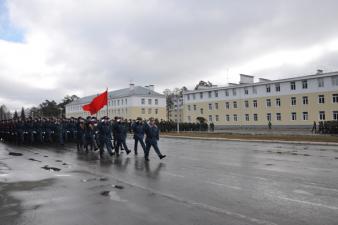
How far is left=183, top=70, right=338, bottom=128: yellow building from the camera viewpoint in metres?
56.5

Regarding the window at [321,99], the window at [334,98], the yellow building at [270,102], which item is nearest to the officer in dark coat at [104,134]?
the yellow building at [270,102]

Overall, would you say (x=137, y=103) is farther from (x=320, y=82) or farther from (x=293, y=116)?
(x=320, y=82)

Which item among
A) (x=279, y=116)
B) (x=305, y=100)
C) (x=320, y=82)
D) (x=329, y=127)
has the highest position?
(x=320, y=82)

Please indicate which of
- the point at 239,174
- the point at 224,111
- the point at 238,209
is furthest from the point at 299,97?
the point at 238,209

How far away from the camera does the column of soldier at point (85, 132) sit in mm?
14580

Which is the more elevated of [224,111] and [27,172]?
[224,111]

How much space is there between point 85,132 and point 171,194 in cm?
1247

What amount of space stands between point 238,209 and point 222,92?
68381 millimetres

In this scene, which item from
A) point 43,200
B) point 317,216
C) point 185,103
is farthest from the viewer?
point 185,103

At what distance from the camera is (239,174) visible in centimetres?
970

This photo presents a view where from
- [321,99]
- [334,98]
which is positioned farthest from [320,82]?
[334,98]

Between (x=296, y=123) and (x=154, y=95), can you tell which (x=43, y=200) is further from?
(x=154, y=95)

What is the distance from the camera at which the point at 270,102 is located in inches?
2520

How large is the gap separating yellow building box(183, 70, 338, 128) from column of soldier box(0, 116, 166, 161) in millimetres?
42643
